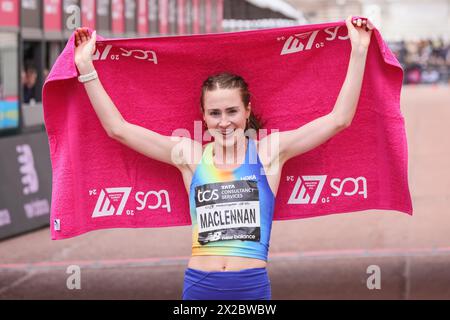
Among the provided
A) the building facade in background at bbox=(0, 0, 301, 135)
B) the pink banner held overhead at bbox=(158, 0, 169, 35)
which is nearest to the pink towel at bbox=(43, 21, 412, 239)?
the building facade in background at bbox=(0, 0, 301, 135)

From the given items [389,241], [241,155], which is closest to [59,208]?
[241,155]

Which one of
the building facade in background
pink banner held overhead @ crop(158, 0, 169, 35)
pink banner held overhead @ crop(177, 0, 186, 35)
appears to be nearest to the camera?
the building facade in background

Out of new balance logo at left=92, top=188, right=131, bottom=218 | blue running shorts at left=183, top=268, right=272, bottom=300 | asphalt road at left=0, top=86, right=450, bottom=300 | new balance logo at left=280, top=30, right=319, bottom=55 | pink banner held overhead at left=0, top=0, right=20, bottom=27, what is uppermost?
pink banner held overhead at left=0, top=0, right=20, bottom=27

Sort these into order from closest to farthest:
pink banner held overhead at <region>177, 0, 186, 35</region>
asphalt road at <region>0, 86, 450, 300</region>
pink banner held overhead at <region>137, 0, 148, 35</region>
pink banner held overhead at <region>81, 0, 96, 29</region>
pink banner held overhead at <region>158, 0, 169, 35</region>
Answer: asphalt road at <region>0, 86, 450, 300</region>
pink banner held overhead at <region>81, 0, 96, 29</region>
pink banner held overhead at <region>137, 0, 148, 35</region>
pink banner held overhead at <region>158, 0, 169, 35</region>
pink banner held overhead at <region>177, 0, 186, 35</region>

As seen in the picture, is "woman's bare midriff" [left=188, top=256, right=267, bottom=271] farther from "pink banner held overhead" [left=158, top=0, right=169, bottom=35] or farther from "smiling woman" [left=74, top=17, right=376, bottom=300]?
"pink banner held overhead" [left=158, top=0, right=169, bottom=35]

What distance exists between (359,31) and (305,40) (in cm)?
39

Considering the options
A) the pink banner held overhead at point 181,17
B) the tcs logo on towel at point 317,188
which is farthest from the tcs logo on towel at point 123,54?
the pink banner held overhead at point 181,17

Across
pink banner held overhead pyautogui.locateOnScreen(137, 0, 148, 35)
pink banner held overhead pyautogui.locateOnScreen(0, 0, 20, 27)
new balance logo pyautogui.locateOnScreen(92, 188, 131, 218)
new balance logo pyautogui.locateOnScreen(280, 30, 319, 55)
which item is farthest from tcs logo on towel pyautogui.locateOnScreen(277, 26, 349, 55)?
pink banner held overhead pyautogui.locateOnScreen(137, 0, 148, 35)

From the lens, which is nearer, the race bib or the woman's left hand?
the race bib

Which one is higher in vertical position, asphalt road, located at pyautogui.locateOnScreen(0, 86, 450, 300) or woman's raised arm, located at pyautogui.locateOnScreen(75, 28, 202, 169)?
woman's raised arm, located at pyautogui.locateOnScreen(75, 28, 202, 169)

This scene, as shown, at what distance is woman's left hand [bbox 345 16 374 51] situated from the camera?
3.93 meters

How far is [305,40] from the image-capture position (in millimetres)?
4328

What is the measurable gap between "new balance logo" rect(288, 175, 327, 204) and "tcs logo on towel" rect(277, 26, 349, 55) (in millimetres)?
620

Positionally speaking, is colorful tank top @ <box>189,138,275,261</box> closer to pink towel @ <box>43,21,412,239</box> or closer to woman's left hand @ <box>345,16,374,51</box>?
pink towel @ <box>43,21,412,239</box>
